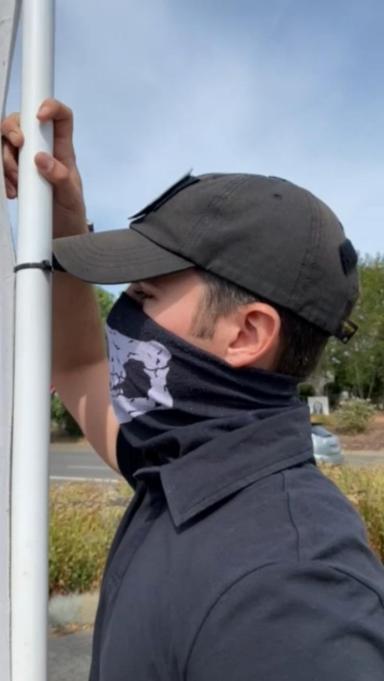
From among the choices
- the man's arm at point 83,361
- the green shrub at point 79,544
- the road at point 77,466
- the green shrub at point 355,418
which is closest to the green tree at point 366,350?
the green shrub at point 355,418

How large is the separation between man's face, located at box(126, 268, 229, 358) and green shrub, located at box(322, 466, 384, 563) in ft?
11.8

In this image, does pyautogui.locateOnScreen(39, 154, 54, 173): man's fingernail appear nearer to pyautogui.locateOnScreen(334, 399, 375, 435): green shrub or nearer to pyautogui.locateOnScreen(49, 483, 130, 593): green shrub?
pyautogui.locateOnScreen(49, 483, 130, 593): green shrub

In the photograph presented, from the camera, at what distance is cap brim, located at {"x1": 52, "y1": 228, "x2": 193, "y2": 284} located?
1.22 meters

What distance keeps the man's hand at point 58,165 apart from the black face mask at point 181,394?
32cm

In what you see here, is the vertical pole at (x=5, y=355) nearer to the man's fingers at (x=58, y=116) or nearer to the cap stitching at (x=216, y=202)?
the man's fingers at (x=58, y=116)

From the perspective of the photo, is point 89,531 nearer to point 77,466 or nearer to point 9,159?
point 9,159

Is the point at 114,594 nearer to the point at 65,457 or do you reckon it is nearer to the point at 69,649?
the point at 69,649

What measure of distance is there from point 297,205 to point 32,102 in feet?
1.71

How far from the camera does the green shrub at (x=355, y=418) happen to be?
83.1 ft

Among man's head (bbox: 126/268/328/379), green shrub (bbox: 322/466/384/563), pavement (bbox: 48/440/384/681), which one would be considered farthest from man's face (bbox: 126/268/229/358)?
green shrub (bbox: 322/466/384/563)

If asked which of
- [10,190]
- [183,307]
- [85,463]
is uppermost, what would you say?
[10,190]

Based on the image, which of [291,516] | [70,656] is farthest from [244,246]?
[70,656]

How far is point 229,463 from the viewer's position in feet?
3.61

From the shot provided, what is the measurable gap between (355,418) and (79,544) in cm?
2173
